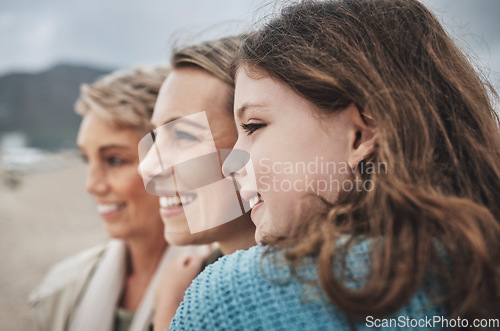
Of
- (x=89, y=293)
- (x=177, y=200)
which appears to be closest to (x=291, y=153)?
(x=177, y=200)

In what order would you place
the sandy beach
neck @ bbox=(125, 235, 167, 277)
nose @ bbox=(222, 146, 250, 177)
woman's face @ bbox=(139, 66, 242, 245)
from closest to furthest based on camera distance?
nose @ bbox=(222, 146, 250, 177)
woman's face @ bbox=(139, 66, 242, 245)
neck @ bbox=(125, 235, 167, 277)
the sandy beach

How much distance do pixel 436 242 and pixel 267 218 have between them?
379 mm

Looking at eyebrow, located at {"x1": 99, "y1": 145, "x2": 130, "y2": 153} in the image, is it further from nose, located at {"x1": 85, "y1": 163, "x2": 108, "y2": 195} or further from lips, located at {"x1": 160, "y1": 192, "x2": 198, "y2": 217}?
lips, located at {"x1": 160, "y1": 192, "x2": 198, "y2": 217}

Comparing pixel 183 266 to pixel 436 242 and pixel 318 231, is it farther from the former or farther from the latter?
pixel 436 242

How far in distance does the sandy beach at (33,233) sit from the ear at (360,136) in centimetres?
238

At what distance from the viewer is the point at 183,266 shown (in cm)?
139

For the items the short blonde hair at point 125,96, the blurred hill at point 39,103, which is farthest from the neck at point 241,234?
the blurred hill at point 39,103

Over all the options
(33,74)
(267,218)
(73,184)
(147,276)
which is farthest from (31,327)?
(33,74)

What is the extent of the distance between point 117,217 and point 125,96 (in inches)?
24.8

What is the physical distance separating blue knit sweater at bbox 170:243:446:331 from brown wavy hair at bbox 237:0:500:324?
0.09 feet

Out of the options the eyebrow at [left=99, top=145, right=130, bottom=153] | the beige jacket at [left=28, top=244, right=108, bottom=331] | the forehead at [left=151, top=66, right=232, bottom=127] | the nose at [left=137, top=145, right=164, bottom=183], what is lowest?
the beige jacket at [left=28, top=244, right=108, bottom=331]

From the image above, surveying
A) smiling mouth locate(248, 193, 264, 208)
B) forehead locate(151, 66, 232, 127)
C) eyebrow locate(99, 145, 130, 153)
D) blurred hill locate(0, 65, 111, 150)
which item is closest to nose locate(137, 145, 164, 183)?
forehead locate(151, 66, 232, 127)

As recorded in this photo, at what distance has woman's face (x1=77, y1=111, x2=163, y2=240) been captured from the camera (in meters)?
1.87

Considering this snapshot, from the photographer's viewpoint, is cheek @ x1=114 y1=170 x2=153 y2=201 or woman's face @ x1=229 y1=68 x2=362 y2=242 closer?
woman's face @ x1=229 y1=68 x2=362 y2=242
